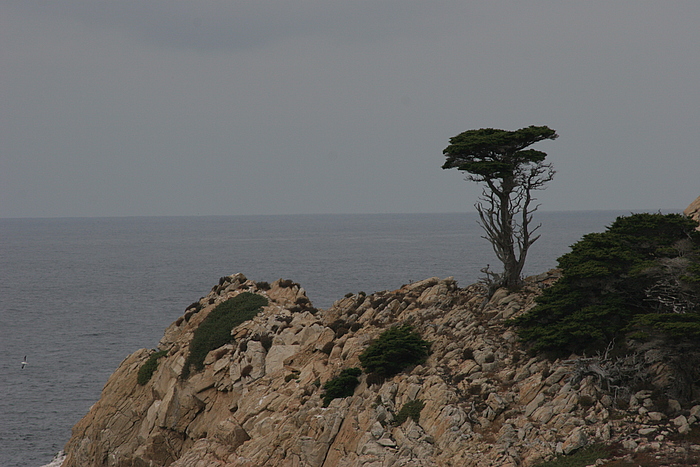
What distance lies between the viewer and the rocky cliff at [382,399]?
72.8ft

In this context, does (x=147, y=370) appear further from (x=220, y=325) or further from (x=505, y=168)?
(x=505, y=168)

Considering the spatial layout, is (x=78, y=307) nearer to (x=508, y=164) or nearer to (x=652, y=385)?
(x=508, y=164)

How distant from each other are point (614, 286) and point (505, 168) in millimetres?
8929

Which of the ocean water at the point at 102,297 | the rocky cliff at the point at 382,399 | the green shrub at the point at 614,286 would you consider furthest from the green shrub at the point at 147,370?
the green shrub at the point at 614,286

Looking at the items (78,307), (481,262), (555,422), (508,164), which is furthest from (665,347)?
(481,262)

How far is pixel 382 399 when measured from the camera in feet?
92.0

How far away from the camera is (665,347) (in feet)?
71.2

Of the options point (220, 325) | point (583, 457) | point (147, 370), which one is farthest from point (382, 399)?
point (147, 370)

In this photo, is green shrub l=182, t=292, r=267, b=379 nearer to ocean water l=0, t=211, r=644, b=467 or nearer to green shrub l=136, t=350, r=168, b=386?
green shrub l=136, t=350, r=168, b=386

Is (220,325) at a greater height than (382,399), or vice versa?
(220,325)

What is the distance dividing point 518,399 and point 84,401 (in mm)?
49015

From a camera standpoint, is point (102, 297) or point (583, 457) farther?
point (102, 297)

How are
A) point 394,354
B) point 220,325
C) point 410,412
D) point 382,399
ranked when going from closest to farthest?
point 410,412
point 382,399
point 394,354
point 220,325

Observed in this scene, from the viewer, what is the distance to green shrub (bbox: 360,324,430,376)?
100 feet
